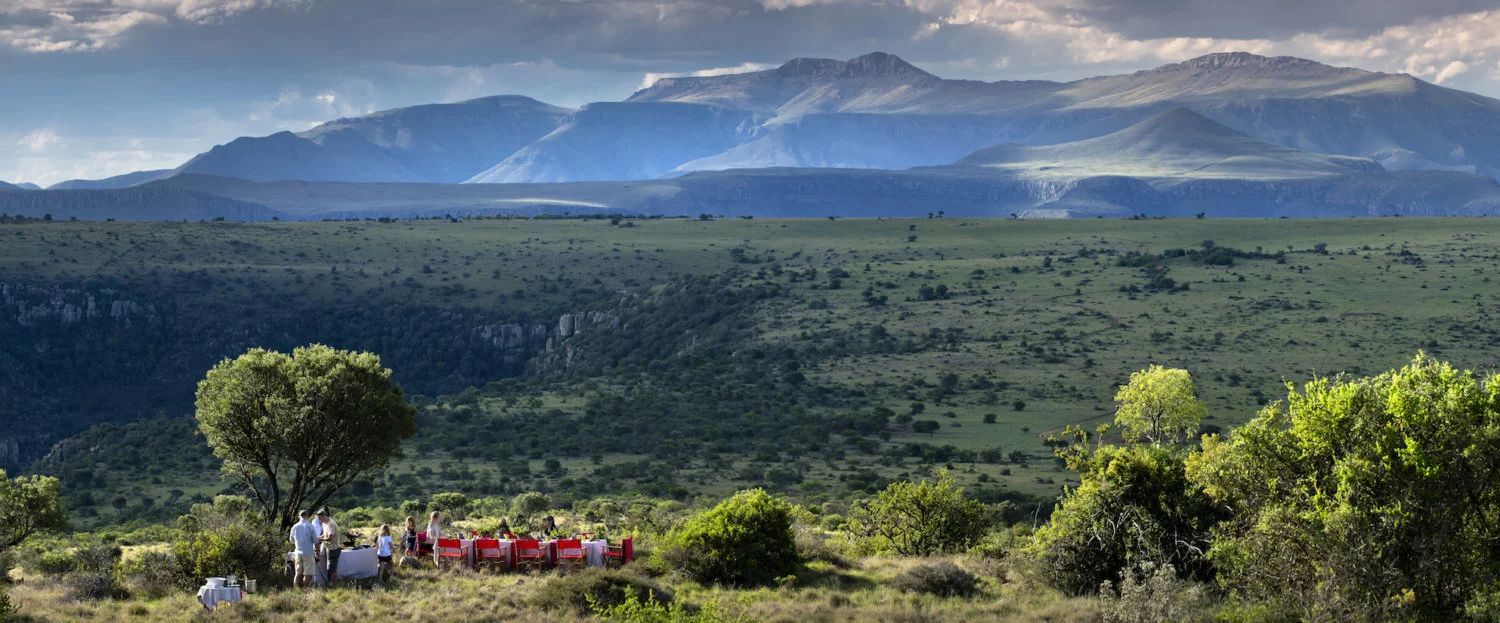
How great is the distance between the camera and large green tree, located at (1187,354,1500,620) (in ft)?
66.2

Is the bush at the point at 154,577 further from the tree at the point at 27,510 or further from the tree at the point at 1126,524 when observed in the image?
the tree at the point at 1126,524

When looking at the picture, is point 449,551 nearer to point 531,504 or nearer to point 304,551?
point 304,551

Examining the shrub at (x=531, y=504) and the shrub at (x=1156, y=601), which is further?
the shrub at (x=531, y=504)

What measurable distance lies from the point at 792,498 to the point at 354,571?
31663mm

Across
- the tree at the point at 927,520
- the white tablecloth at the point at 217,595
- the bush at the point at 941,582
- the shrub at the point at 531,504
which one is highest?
the white tablecloth at the point at 217,595

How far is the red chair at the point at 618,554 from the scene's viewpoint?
92.9 ft

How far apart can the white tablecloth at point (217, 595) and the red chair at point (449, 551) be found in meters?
4.94

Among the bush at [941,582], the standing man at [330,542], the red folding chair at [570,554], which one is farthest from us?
the red folding chair at [570,554]

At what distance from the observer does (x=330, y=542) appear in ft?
84.9

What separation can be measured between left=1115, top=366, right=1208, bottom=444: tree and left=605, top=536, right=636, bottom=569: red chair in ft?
92.9

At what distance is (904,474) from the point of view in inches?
2489

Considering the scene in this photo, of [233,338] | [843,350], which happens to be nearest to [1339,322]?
[843,350]

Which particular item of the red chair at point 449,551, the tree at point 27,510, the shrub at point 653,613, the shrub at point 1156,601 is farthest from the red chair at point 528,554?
the tree at point 27,510

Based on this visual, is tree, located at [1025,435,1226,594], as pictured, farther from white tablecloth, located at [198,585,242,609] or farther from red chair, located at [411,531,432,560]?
white tablecloth, located at [198,585,242,609]
